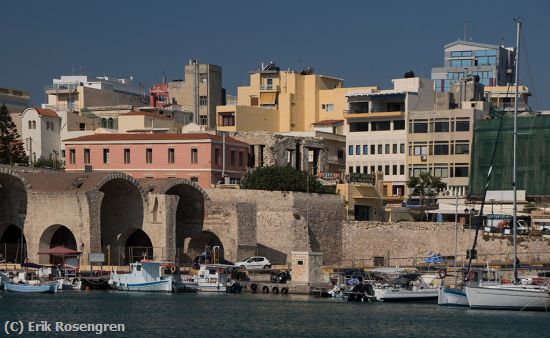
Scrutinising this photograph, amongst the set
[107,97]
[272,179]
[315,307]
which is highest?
[107,97]

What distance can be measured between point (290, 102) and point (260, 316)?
45.7 m

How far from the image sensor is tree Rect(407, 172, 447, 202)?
84.4 metres

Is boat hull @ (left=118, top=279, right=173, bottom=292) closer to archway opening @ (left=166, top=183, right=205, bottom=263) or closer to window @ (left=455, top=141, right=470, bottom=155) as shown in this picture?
archway opening @ (left=166, top=183, right=205, bottom=263)

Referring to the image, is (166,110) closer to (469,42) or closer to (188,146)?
(188,146)

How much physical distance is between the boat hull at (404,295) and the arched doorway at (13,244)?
22.4 meters

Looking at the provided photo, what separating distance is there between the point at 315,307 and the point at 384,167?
102ft

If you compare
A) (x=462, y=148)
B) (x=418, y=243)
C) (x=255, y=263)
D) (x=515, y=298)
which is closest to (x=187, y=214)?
(x=255, y=263)

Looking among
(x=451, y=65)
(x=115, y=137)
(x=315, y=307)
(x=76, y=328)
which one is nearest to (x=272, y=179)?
(x=115, y=137)

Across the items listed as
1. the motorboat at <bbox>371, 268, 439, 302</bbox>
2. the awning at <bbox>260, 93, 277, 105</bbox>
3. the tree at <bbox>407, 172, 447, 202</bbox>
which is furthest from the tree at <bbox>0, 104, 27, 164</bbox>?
the motorboat at <bbox>371, 268, 439, 302</bbox>

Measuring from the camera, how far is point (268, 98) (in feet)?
334

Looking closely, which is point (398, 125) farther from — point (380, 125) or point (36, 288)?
point (36, 288)

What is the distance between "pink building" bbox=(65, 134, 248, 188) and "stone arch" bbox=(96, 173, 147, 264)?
662 centimetres

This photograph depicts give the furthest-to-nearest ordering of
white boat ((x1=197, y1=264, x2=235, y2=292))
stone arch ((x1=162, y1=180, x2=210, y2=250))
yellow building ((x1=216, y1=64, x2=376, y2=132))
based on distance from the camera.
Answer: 1. yellow building ((x1=216, y1=64, x2=376, y2=132))
2. stone arch ((x1=162, y1=180, x2=210, y2=250))
3. white boat ((x1=197, y1=264, x2=235, y2=292))

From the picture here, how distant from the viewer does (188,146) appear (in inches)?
3273
